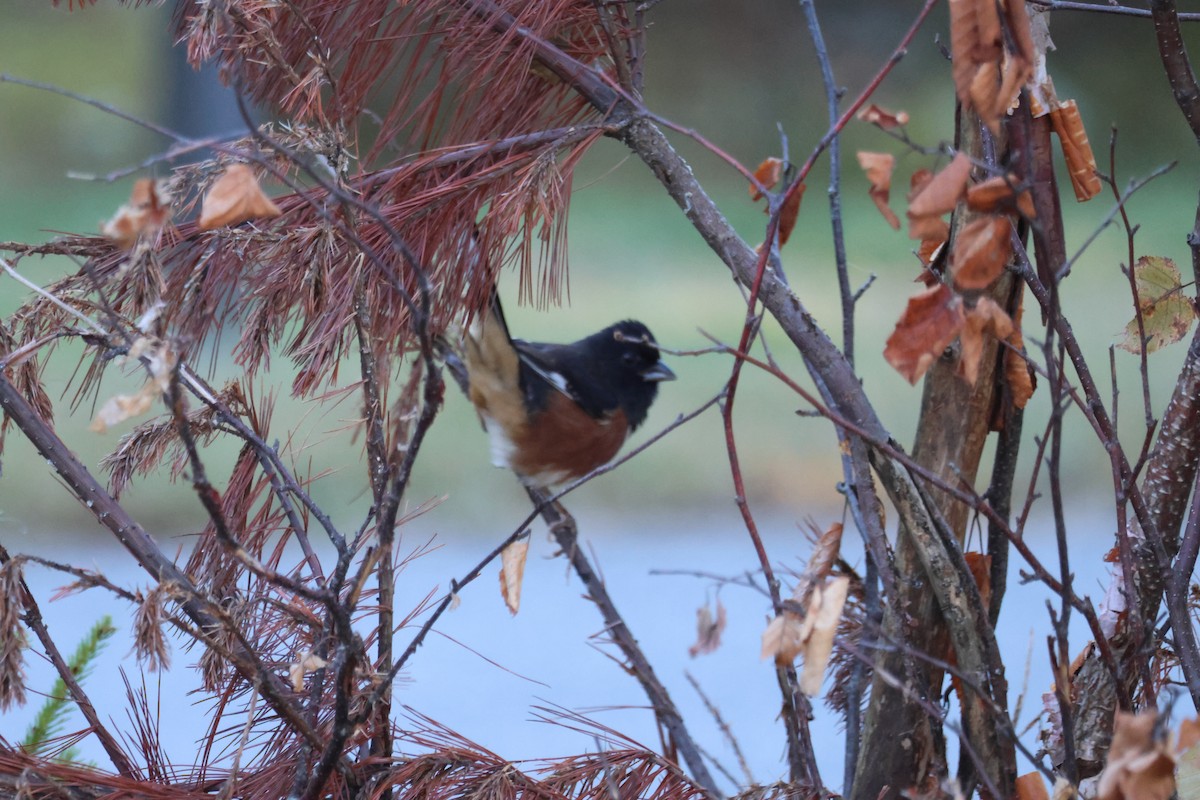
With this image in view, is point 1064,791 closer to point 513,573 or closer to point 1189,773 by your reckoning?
point 1189,773

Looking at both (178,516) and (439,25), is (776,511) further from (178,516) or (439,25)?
(439,25)

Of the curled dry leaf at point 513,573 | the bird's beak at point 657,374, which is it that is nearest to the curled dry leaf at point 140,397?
the curled dry leaf at point 513,573

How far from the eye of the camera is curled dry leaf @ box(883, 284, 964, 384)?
43 cm

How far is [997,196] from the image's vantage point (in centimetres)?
38

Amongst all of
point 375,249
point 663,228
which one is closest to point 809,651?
point 375,249

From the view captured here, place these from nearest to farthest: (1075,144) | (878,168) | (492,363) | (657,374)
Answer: (878,168), (1075,144), (492,363), (657,374)

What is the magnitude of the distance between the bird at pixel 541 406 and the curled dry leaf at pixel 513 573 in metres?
0.39

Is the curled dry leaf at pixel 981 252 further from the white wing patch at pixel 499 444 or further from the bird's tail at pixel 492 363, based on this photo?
the white wing patch at pixel 499 444

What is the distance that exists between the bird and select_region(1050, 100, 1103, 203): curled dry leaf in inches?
18.7

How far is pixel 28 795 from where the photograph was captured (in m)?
0.57

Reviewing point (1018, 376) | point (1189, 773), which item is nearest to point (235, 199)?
point (1018, 376)

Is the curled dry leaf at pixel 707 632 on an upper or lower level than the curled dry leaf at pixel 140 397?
lower

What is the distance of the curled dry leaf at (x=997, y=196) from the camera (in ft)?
1.24

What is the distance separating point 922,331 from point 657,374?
32.7 inches
